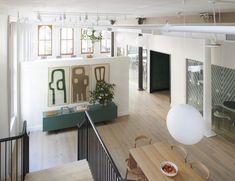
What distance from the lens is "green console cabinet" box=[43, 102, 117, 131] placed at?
24.0 feet

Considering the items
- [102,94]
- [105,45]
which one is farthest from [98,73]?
[105,45]

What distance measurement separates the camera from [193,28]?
249 cm

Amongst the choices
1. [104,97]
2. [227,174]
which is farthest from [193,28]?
[104,97]

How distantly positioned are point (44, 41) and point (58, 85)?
24.3 feet

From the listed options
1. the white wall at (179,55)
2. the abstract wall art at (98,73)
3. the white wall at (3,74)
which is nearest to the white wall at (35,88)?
the abstract wall art at (98,73)

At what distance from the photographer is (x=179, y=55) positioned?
8703 mm

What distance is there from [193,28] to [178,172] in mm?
2400

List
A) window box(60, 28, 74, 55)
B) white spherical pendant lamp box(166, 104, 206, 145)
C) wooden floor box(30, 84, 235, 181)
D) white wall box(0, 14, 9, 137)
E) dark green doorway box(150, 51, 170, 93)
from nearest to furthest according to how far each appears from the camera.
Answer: white spherical pendant lamp box(166, 104, 206, 145) < white wall box(0, 14, 9, 137) < wooden floor box(30, 84, 235, 181) < dark green doorway box(150, 51, 170, 93) < window box(60, 28, 74, 55)

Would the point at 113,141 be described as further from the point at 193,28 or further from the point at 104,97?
the point at 193,28

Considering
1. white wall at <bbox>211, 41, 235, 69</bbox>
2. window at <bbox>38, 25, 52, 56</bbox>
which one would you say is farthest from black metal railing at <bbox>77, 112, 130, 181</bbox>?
window at <bbox>38, 25, 52, 56</bbox>

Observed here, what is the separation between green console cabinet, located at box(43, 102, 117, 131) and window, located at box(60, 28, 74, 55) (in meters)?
7.70

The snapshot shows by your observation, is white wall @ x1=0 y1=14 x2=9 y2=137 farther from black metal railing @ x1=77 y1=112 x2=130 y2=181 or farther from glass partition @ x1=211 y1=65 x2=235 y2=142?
glass partition @ x1=211 y1=65 x2=235 y2=142

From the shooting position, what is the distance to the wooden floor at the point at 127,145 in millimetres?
5715

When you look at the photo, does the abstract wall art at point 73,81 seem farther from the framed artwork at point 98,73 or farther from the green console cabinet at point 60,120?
the green console cabinet at point 60,120
